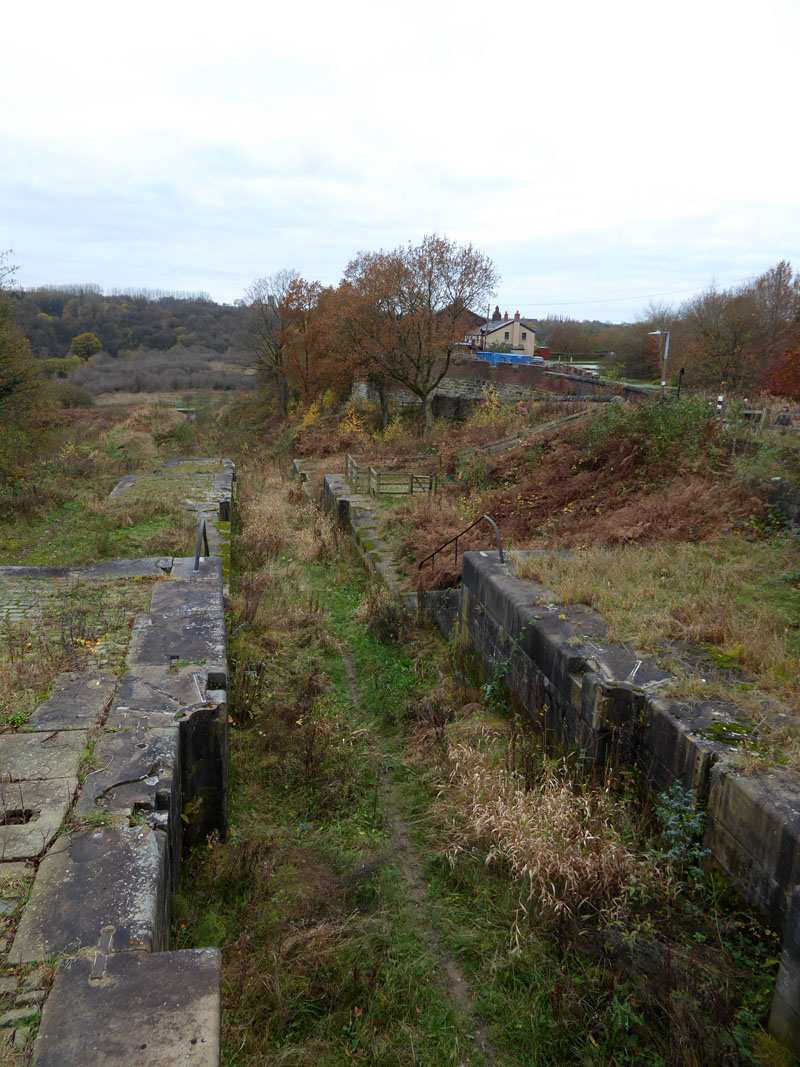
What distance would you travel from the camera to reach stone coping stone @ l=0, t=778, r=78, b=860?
11.6 ft

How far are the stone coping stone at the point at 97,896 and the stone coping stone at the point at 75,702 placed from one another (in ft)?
4.31

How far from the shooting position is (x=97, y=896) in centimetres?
324

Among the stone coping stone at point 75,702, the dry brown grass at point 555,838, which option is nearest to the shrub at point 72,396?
the stone coping stone at point 75,702

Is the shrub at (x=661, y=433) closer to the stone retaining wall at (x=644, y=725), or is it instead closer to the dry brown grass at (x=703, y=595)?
the dry brown grass at (x=703, y=595)

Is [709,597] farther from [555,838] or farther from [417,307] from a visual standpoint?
[417,307]

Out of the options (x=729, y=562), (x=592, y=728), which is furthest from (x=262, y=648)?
(x=729, y=562)

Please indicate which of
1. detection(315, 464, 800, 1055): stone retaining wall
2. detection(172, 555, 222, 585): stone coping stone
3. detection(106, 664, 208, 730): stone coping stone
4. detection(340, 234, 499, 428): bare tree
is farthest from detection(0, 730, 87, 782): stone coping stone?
detection(340, 234, 499, 428): bare tree

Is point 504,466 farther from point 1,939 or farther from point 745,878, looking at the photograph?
point 1,939

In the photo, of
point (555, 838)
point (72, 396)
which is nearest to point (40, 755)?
point (555, 838)

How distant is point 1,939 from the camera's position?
117 inches

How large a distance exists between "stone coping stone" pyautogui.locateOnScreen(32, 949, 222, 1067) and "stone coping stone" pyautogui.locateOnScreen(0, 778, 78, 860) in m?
0.92

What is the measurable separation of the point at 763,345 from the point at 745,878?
29625 mm

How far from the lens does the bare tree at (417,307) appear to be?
2331cm

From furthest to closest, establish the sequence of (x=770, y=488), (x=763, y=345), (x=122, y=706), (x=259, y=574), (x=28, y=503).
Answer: (x=763, y=345), (x=28, y=503), (x=259, y=574), (x=770, y=488), (x=122, y=706)
